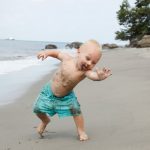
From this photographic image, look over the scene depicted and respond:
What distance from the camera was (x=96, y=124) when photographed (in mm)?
4852

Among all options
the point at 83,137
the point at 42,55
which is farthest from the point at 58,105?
the point at 42,55

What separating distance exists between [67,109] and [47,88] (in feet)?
1.00

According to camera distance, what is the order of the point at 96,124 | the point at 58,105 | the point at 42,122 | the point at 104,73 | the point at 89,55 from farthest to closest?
the point at 96,124 → the point at 42,122 → the point at 58,105 → the point at 89,55 → the point at 104,73

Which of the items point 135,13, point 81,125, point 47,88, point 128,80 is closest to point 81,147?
point 81,125

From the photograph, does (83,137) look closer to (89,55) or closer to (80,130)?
(80,130)

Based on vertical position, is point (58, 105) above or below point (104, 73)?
below

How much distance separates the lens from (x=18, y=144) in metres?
4.20

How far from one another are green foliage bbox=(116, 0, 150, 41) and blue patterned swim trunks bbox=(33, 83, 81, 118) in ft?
113

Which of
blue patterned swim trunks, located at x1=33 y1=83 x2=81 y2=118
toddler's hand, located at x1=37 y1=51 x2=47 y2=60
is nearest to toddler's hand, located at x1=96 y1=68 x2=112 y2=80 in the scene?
blue patterned swim trunks, located at x1=33 y1=83 x2=81 y2=118

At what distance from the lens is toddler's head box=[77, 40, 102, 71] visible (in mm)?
4191

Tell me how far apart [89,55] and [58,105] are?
1.97 ft

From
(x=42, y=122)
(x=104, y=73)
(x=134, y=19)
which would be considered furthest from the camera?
(x=134, y=19)

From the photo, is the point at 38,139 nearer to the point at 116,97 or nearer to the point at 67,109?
the point at 67,109

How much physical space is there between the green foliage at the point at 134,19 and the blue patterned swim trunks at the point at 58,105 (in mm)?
34396
